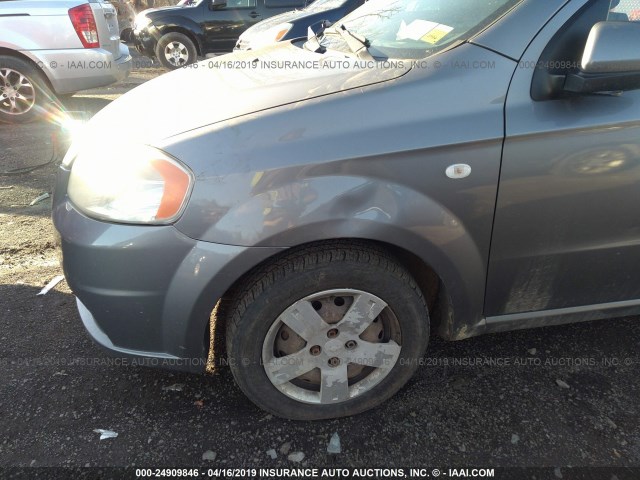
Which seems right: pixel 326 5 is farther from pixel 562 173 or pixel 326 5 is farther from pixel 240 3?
pixel 562 173

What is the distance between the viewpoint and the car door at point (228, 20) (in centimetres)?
981

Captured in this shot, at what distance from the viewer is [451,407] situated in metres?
2.03

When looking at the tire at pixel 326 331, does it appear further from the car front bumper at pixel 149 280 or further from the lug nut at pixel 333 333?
the car front bumper at pixel 149 280

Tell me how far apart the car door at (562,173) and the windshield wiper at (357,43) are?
67 cm

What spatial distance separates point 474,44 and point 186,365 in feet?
5.23

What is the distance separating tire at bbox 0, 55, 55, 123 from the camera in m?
5.70

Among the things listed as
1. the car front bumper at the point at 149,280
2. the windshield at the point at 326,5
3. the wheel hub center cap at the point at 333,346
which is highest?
the windshield at the point at 326,5

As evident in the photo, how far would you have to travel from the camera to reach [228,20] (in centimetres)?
990

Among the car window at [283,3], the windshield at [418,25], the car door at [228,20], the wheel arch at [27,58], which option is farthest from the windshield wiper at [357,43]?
the car door at [228,20]

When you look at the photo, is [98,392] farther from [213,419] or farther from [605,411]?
[605,411]

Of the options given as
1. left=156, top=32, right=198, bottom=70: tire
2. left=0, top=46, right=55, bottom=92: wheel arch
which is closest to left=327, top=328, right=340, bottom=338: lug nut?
left=0, top=46, right=55, bottom=92: wheel arch

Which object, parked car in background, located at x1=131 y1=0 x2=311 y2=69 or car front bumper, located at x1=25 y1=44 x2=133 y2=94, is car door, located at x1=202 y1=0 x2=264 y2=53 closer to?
parked car in background, located at x1=131 y1=0 x2=311 y2=69

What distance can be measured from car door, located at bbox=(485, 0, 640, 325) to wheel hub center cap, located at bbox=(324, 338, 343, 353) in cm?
61

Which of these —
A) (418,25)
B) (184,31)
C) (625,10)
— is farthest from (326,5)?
(625,10)
